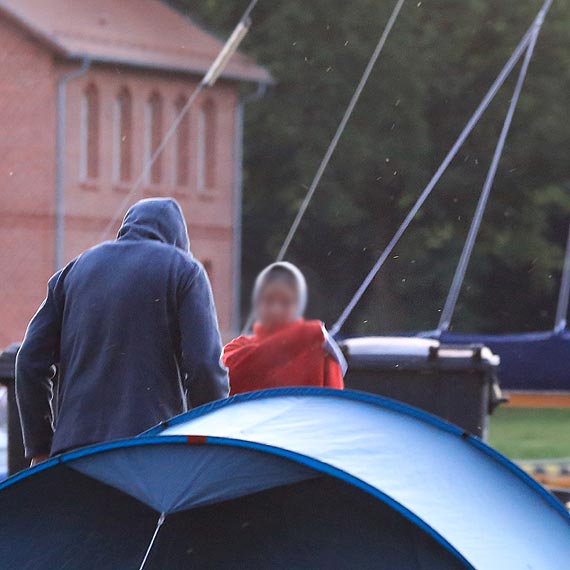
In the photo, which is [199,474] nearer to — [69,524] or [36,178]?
[69,524]

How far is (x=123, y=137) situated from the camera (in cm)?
3997

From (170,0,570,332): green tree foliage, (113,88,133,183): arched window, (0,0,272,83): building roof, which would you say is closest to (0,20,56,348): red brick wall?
(0,0,272,83): building roof

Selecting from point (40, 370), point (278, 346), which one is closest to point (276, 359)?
point (278, 346)

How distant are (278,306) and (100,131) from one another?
32.3 metres

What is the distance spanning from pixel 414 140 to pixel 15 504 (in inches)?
1214

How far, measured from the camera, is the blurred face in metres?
7.08

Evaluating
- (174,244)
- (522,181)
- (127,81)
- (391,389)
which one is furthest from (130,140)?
(174,244)

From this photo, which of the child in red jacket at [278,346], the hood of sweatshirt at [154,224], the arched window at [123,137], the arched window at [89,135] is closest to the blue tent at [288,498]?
the hood of sweatshirt at [154,224]

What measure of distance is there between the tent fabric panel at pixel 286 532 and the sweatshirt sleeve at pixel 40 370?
73 cm

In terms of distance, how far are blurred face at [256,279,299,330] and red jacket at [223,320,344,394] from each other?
33 millimetres

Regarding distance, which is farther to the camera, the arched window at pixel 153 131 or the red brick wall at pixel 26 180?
the arched window at pixel 153 131

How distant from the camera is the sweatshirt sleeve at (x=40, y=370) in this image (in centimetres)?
570

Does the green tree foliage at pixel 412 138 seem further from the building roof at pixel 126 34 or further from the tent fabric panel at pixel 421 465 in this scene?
the tent fabric panel at pixel 421 465

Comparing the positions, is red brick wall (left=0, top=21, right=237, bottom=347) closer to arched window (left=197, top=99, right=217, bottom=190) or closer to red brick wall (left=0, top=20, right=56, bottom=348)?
red brick wall (left=0, top=20, right=56, bottom=348)
